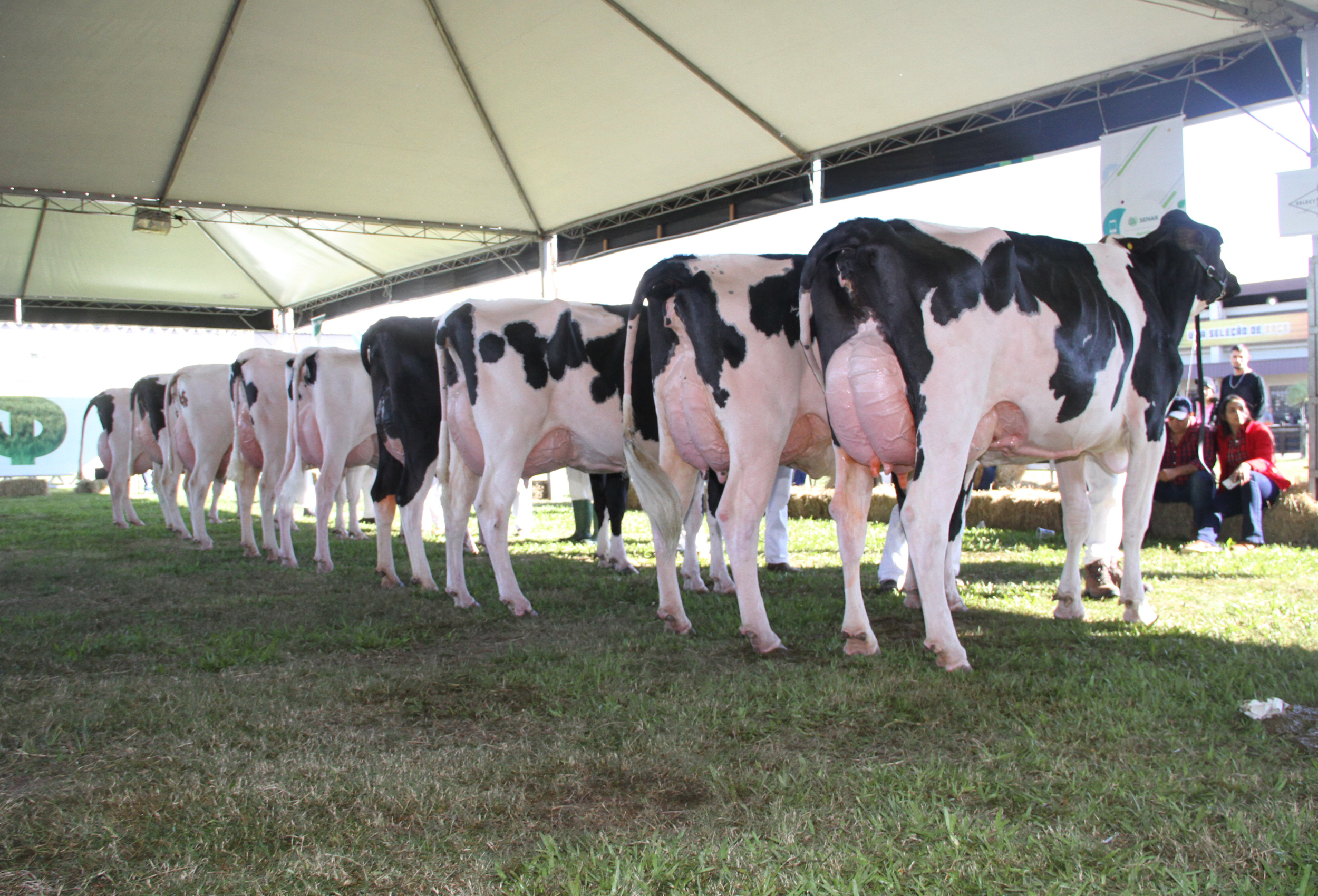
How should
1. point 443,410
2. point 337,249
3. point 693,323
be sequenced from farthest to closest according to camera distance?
point 337,249 → point 443,410 → point 693,323

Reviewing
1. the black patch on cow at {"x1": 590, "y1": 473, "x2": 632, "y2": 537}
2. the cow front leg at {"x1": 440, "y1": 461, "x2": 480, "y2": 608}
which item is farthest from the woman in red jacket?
the cow front leg at {"x1": 440, "y1": 461, "x2": 480, "y2": 608}

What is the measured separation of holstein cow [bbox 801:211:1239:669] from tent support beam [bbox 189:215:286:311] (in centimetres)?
1624

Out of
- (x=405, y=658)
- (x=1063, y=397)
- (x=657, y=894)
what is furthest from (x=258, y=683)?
(x=1063, y=397)

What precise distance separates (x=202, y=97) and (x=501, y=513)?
8751 mm

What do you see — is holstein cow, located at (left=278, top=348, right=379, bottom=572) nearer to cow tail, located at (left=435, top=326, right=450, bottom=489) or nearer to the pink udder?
cow tail, located at (left=435, top=326, right=450, bottom=489)

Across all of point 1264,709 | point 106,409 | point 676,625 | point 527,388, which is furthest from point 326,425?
point 106,409

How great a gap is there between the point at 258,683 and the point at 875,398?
303 cm

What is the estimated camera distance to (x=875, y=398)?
13.2 feet

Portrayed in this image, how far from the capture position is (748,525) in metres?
4.53

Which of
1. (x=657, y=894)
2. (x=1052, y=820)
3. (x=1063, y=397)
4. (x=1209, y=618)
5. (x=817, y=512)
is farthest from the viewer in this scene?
(x=817, y=512)

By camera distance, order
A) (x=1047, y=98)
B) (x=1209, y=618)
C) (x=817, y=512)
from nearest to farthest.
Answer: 1. (x=1209, y=618)
2. (x=1047, y=98)
3. (x=817, y=512)

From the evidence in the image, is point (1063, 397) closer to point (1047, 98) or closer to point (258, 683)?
point (258, 683)

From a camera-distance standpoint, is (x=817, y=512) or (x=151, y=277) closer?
(x=817, y=512)

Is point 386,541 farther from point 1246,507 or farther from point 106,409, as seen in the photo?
point 106,409
